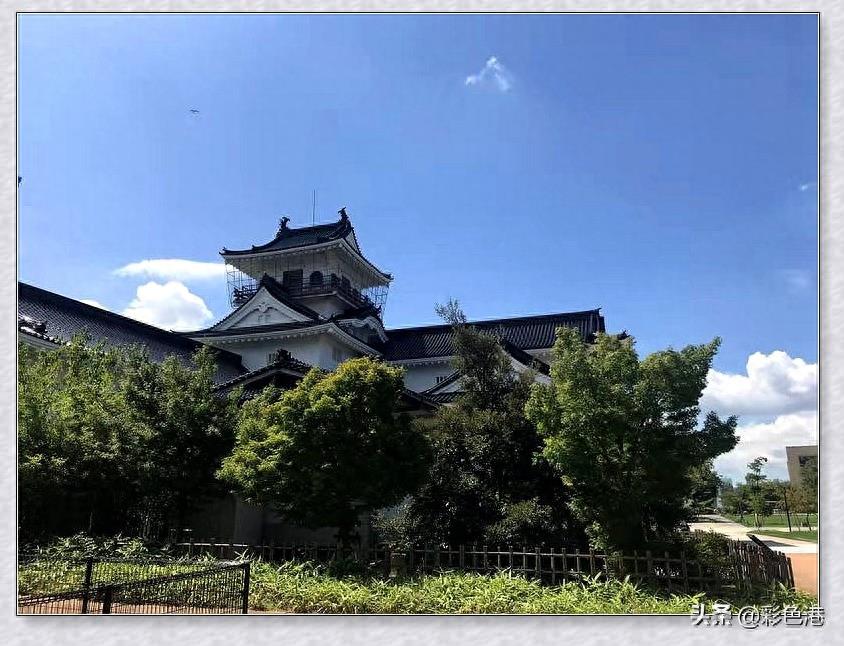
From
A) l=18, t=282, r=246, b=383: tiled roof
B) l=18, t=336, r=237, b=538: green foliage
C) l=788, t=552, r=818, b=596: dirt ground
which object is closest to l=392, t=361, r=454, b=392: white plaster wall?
l=18, t=282, r=246, b=383: tiled roof

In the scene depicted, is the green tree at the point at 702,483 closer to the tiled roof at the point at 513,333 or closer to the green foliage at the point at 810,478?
the green foliage at the point at 810,478

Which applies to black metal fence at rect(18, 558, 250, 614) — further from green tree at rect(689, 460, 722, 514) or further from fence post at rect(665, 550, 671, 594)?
green tree at rect(689, 460, 722, 514)

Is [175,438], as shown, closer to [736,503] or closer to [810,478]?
[810,478]

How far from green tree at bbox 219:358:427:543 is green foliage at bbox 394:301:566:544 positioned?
0.68 meters

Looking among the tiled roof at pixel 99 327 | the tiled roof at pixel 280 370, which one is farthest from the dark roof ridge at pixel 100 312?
the tiled roof at pixel 280 370

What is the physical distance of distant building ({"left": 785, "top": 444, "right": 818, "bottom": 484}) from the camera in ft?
23.2

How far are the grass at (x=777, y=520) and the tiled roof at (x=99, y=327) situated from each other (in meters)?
A: 16.5

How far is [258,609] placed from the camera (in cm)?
762

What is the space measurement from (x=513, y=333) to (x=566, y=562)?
20202mm

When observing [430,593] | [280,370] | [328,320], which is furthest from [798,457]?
[328,320]

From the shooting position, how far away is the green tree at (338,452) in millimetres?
9148

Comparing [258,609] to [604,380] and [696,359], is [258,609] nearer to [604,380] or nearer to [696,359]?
[604,380]
